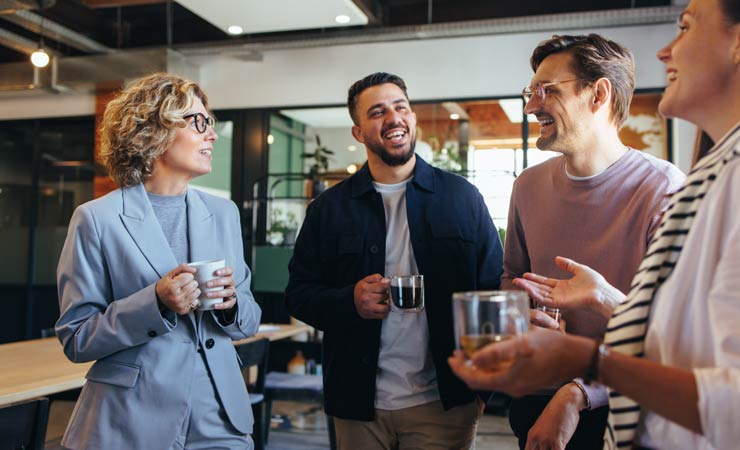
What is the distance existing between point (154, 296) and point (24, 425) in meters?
Result: 0.85

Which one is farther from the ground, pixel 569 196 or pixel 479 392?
pixel 569 196

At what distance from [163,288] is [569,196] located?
1219mm

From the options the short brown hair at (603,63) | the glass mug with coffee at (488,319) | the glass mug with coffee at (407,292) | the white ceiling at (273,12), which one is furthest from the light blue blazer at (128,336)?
the white ceiling at (273,12)

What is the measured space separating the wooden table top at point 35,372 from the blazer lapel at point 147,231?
969 millimetres

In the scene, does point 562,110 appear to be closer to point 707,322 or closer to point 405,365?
point 405,365

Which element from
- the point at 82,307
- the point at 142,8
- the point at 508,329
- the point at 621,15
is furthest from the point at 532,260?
the point at 142,8

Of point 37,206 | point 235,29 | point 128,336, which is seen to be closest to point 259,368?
point 128,336

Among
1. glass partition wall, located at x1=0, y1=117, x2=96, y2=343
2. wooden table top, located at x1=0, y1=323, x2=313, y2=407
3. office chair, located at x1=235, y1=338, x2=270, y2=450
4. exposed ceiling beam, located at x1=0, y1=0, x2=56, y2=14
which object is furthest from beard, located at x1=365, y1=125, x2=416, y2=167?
glass partition wall, located at x1=0, y1=117, x2=96, y2=343

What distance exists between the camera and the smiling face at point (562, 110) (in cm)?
199

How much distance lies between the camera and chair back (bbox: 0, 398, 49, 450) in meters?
2.17

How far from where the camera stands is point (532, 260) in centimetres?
210

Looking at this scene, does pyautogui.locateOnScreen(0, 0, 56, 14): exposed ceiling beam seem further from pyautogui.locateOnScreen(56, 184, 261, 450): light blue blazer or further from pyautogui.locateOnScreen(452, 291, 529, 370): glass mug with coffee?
pyautogui.locateOnScreen(452, 291, 529, 370): glass mug with coffee

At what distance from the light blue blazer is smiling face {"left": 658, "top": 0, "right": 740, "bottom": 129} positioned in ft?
4.56

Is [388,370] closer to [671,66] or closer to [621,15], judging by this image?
[671,66]
